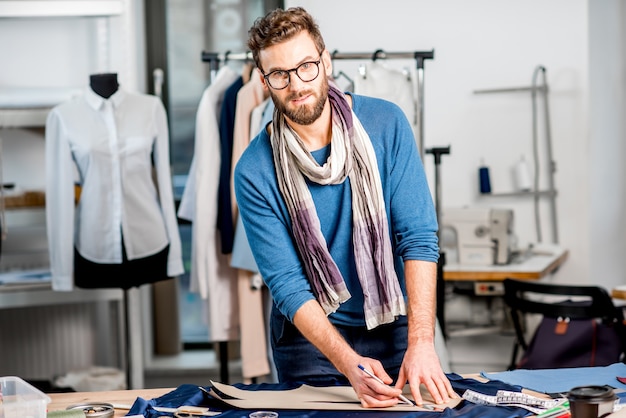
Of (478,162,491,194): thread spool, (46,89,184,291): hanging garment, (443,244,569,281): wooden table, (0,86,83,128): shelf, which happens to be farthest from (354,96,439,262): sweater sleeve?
(478,162,491,194): thread spool

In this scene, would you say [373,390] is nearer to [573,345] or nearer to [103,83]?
[573,345]

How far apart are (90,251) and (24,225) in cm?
55

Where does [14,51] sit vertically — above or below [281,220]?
above

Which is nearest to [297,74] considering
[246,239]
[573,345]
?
[246,239]

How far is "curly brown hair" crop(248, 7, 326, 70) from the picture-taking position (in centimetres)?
206

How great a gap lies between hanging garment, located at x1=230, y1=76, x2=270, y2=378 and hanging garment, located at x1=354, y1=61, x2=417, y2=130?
0.42 m

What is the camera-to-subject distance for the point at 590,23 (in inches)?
195

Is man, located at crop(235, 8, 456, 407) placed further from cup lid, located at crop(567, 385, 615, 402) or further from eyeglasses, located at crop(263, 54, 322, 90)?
cup lid, located at crop(567, 385, 615, 402)

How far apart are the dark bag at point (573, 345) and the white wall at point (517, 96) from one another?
119 cm

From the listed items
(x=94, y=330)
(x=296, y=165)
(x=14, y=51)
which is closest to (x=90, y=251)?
(x=94, y=330)

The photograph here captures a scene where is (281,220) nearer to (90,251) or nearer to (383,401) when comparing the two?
(383,401)

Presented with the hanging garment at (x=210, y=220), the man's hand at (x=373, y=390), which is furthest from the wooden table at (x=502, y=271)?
the man's hand at (x=373, y=390)

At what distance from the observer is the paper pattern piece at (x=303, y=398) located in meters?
1.82

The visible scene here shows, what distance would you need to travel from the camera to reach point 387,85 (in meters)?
3.72
